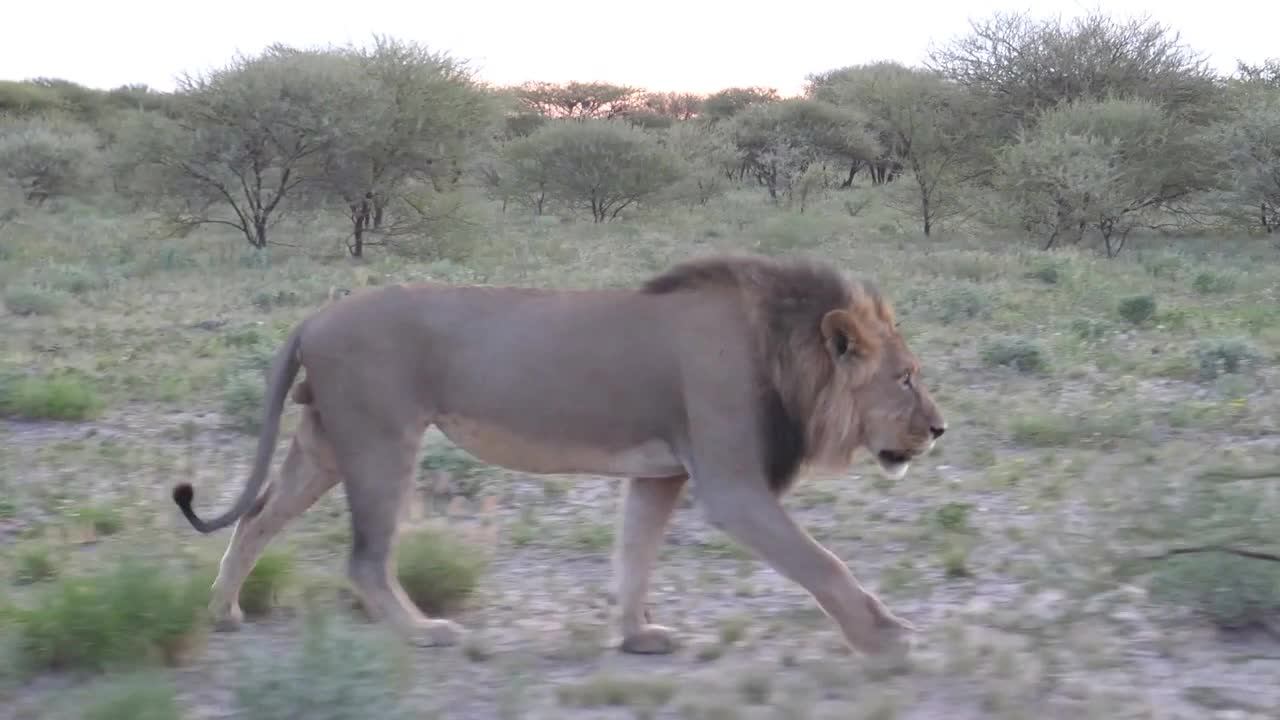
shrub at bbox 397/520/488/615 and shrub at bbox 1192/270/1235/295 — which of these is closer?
shrub at bbox 397/520/488/615

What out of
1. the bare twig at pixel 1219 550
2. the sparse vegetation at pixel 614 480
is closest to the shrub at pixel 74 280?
the sparse vegetation at pixel 614 480

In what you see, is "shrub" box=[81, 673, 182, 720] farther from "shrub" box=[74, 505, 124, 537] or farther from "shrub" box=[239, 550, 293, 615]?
"shrub" box=[74, 505, 124, 537]

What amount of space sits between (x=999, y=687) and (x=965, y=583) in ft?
5.87

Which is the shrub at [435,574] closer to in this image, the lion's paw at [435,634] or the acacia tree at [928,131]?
the lion's paw at [435,634]

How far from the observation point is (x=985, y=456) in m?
9.41

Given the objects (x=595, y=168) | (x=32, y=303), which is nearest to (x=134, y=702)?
(x=32, y=303)

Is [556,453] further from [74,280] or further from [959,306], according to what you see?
[74,280]

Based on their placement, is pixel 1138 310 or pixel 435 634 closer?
pixel 435 634

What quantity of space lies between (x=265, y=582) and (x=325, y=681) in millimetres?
1925

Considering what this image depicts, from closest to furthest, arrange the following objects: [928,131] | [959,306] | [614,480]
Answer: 1. [614,480]
2. [959,306]
3. [928,131]

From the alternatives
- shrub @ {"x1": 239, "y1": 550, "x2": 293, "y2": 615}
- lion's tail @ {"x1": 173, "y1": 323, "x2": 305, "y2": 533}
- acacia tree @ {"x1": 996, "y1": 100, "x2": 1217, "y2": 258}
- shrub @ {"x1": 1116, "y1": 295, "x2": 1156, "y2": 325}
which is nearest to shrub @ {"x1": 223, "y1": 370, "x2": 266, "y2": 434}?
shrub @ {"x1": 239, "y1": 550, "x2": 293, "y2": 615}

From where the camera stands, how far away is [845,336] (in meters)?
5.39

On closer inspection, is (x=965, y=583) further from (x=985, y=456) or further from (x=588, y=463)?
(x=985, y=456)

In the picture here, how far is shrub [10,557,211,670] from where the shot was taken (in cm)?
501
